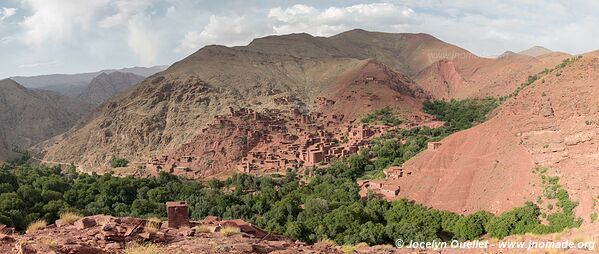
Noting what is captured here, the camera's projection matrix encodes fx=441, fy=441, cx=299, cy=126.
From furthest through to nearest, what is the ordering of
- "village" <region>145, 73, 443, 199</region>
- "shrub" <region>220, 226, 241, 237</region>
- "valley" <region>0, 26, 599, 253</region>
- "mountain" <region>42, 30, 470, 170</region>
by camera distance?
"mountain" <region>42, 30, 470, 170</region> < "village" <region>145, 73, 443, 199</region> < "valley" <region>0, 26, 599, 253</region> < "shrub" <region>220, 226, 241, 237</region>

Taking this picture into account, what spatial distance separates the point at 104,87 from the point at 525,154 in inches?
5163

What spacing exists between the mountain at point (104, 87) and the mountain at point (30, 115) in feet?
93.9

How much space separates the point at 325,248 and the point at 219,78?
177 ft

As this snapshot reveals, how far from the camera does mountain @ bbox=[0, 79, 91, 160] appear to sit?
71.9 m

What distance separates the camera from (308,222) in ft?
72.7

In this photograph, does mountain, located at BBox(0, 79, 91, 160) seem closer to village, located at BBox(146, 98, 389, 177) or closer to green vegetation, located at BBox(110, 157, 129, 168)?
green vegetation, located at BBox(110, 157, 129, 168)

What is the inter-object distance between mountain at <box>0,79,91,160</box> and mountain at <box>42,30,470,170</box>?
47.8 feet

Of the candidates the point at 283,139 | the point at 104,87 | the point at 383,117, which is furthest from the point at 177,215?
the point at 104,87

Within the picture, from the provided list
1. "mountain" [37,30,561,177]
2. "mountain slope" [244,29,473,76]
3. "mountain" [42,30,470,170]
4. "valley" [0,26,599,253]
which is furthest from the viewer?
"mountain slope" [244,29,473,76]

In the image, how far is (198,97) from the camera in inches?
2185

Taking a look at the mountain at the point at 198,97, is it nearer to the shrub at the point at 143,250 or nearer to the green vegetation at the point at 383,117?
the green vegetation at the point at 383,117

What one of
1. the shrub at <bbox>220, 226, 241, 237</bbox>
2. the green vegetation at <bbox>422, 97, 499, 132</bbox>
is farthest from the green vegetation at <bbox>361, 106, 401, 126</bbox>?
the shrub at <bbox>220, 226, 241, 237</bbox>

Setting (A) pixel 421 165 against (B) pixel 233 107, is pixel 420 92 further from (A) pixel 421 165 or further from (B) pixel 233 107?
(A) pixel 421 165

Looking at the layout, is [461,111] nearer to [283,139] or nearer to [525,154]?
[283,139]
